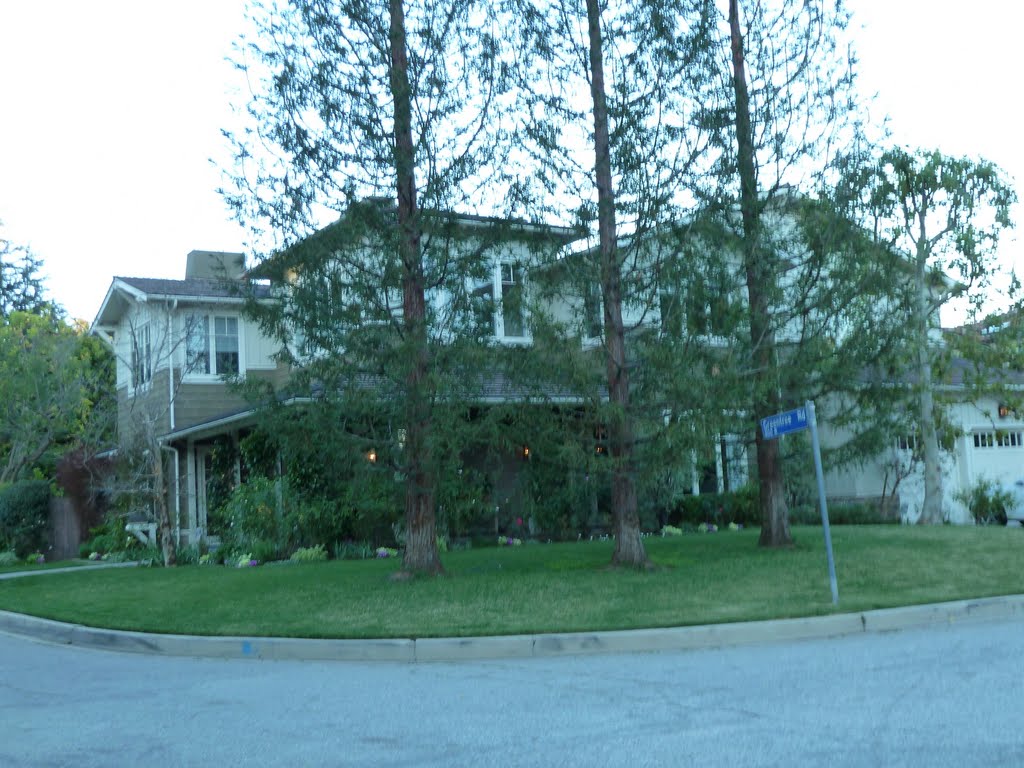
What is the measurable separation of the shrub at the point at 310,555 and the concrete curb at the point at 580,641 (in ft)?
26.7

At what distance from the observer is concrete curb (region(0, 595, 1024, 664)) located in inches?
400

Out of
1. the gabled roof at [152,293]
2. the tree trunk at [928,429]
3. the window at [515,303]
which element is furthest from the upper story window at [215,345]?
the tree trunk at [928,429]

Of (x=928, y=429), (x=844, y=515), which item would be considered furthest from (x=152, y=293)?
(x=928, y=429)

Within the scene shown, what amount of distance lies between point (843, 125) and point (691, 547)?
275 inches

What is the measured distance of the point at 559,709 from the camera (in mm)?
7500

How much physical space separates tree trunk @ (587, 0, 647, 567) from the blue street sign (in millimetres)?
2923

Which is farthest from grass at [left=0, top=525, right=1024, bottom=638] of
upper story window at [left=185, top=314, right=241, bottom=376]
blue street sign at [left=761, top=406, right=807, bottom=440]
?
upper story window at [left=185, top=314, right=241, bottom=376]

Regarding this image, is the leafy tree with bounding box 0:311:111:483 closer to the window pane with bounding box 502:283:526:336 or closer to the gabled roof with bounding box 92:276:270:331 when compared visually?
the gabled roof with bounding box 92:276:270:331

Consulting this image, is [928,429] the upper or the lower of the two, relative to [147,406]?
lower

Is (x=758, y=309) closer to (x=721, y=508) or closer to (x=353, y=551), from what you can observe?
(x=353, y=551)

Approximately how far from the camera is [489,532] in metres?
22.6

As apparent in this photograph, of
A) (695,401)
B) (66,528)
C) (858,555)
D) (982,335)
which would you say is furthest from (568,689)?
(66,528)

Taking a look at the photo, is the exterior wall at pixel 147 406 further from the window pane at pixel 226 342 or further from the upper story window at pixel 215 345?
the window pane at pixel 226 342

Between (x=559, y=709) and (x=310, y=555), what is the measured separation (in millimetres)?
12911
